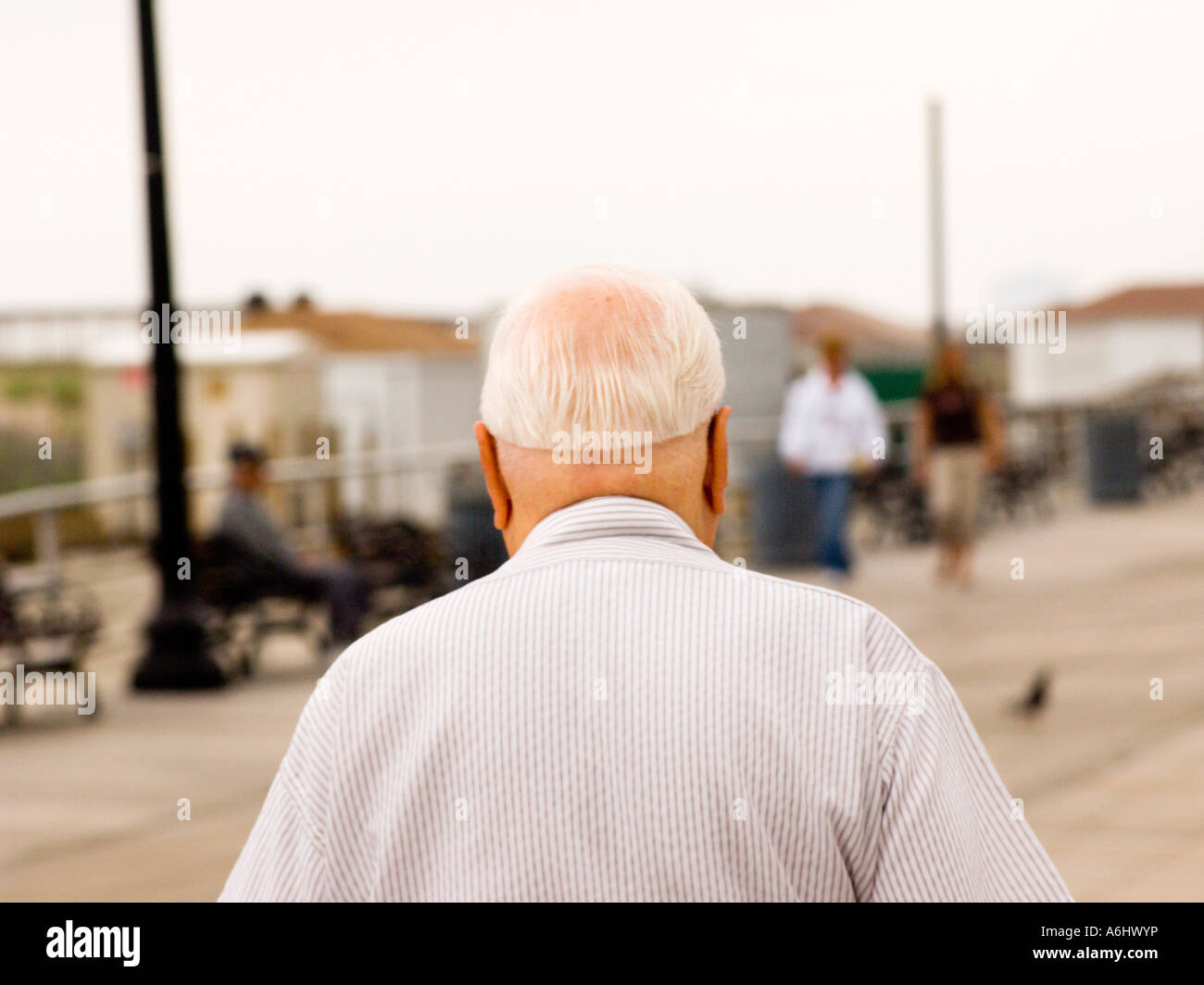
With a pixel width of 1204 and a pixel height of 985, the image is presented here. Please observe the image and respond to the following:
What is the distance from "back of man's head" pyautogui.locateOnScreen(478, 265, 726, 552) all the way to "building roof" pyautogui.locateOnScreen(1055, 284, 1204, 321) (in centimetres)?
4205

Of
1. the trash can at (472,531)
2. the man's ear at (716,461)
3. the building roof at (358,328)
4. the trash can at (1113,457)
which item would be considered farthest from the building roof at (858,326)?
the man's ear at (716,461)

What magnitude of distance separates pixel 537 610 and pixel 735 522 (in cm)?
1389

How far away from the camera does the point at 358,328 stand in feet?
121

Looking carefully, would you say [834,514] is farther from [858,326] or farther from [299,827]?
[858,326]

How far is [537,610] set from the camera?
1575 mm

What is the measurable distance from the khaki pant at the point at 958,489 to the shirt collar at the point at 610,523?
1102 cm

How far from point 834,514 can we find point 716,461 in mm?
11022

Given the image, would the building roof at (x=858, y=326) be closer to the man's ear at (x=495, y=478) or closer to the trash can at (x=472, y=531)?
the trash can at (x=472, y=531)

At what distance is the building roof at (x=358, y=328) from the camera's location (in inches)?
1387

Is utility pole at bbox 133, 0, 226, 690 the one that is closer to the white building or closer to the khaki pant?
the khaki pant
